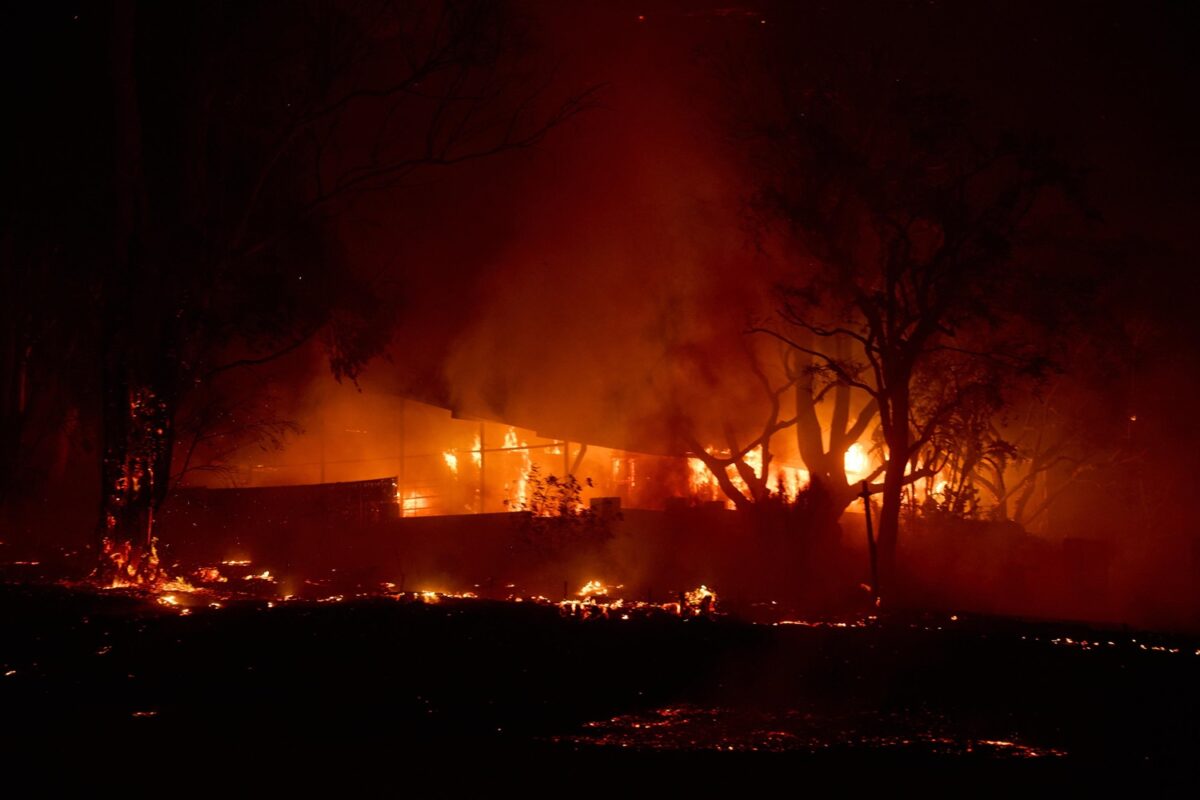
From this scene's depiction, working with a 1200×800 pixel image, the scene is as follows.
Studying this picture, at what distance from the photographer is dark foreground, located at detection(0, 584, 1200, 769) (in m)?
5.46

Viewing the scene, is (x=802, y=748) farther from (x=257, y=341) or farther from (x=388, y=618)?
(x=257, y=341)

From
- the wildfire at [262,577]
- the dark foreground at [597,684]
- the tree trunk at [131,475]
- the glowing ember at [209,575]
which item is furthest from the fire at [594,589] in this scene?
the dark foreground at [597,684]

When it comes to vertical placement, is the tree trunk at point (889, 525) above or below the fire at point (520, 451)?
below

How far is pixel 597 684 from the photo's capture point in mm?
6125

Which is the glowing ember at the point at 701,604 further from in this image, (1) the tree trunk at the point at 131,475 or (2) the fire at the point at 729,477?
(2) the fire at the point at 729,477

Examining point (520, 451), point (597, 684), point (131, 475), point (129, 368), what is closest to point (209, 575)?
point (131, 475)

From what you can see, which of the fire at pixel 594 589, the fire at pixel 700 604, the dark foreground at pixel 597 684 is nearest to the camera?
the dark foreground at pixel 597 684

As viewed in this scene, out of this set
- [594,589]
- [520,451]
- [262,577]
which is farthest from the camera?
[520,451]

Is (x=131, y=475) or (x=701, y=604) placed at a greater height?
(x=131, y=475)

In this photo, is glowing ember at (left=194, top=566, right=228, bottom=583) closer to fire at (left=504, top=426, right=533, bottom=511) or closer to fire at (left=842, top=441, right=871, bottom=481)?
fire at (left=504, top=426, right=533, bottom=511)

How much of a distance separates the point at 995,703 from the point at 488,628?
3.03m

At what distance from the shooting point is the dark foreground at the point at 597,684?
546 cm

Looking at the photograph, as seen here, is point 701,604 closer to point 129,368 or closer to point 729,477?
point 129,368

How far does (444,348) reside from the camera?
73.6 feet
